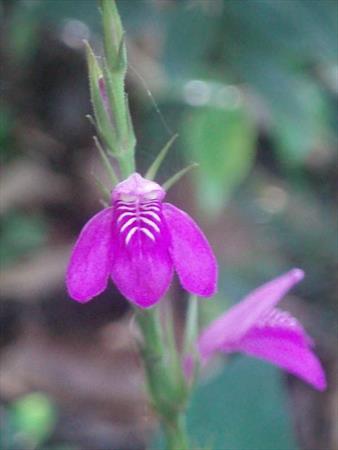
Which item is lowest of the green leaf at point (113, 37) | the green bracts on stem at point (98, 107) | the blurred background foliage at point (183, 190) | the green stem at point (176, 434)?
the blurred background foliage at point (183, 190)

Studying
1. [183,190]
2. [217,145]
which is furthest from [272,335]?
[183,190]

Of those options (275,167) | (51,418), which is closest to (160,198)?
(51,418)

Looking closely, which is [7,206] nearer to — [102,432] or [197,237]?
[102,432]

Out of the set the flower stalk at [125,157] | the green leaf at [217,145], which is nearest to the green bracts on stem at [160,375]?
the flower stalk at [125,157]

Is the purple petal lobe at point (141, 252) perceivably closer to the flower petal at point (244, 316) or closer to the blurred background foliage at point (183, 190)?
the flower petal at point (244, 316)

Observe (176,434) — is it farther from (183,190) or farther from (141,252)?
(183,190)

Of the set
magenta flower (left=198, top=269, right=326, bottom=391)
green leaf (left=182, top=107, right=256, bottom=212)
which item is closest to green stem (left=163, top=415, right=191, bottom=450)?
magenta flower (left=198, top=269, right=326, bottom=391)
